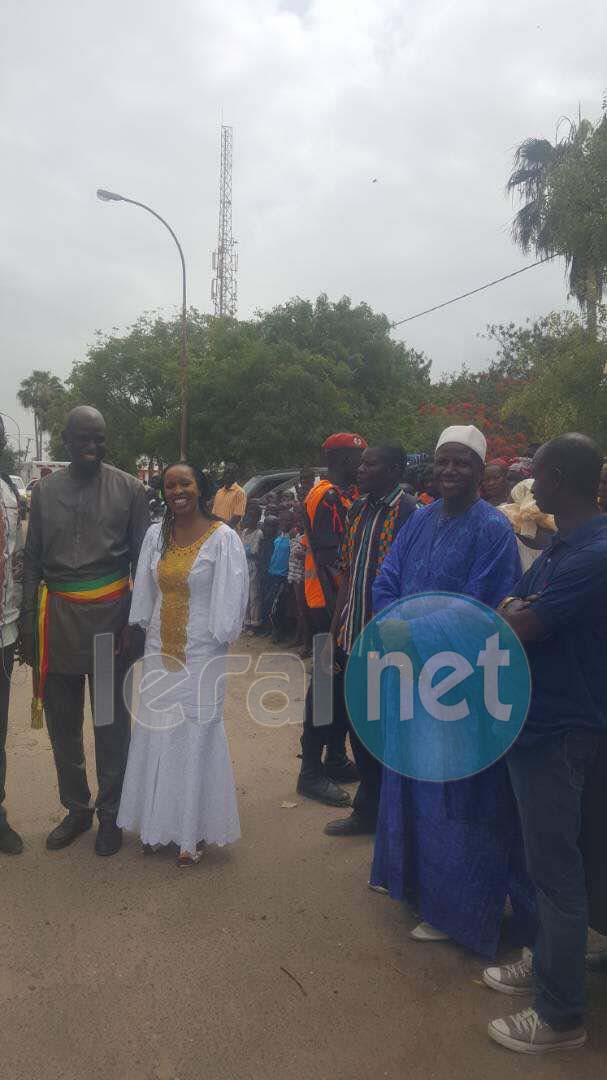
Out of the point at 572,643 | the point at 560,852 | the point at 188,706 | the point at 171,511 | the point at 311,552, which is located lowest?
the point at 560,852

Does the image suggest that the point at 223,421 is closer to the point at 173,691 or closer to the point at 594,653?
the point at 173,691

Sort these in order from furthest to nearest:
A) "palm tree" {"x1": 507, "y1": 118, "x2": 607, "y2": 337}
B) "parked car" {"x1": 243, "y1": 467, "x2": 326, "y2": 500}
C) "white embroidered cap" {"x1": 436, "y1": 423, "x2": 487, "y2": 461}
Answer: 1. "parked car" {"x1": 243, "y1": 467, "x2": 326, "y2": 500}
2. "palm tree" {"x1": 507, "y1": 118, "x2": 607, "y2": 337}
3. "white embroidered cap" {"x1": 436, "y1": 423, "x2": 487, "y2": 461}

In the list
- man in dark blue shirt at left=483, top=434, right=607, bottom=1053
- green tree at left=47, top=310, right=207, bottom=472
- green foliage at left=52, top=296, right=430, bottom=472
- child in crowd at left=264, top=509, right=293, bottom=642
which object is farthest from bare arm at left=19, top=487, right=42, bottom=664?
green tree at left=47, top=310, right=207, bottom=472

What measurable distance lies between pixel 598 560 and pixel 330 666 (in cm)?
226

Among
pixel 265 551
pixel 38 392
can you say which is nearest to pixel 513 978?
pixel 265 551

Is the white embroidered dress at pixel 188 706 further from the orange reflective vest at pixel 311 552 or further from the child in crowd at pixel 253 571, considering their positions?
the child in crowd at pixel 253 571

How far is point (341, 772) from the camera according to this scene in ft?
15.3

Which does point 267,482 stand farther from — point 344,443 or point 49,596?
point 49,596

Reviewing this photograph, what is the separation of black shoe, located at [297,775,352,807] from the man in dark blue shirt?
1.86 m

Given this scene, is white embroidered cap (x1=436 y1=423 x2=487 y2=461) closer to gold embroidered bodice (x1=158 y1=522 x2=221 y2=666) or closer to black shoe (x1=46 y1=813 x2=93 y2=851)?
gold embroidered bodice (x1=158 y1=522 x2=221 y2=666)

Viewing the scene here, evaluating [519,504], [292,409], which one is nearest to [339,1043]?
[519,504]

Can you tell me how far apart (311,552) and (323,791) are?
1306 mm

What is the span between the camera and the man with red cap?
437 centimetres

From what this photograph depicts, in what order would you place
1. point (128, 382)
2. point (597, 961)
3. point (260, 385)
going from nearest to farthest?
point (597, 961)
point (260, 385)
point (128, 382)
